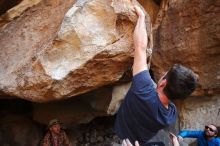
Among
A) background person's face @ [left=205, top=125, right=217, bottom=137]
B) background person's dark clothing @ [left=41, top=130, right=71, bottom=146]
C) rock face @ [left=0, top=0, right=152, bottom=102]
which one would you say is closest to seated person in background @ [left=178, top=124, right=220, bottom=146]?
background person's face @ [left=205, top=125, right=217, bottom=137]

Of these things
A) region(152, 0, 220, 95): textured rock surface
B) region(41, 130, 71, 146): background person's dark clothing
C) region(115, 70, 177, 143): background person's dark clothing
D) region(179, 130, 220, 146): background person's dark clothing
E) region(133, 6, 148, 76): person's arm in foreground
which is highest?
region(133, 6, 148, 76): person's arm in foreground

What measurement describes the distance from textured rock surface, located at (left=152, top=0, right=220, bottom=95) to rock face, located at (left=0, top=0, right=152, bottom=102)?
3.24 ft

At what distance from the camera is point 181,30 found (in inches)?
140

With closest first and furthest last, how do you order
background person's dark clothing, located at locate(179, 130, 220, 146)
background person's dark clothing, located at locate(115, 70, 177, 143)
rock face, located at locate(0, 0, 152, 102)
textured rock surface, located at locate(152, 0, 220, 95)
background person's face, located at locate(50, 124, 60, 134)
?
background person's dark clothing, located at locate(115, 70, 177, 143) < rock face, located at locate(0, 0, 152, 102) < textured rock surface, located at locate(152, 0, 220, 95) < background person's face, located at locate(50, 124, 60, 134) < background person's dark clothing, located at locate(179, 130, 220, 146)

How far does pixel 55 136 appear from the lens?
3641 mm

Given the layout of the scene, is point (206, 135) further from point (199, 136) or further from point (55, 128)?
point (55, 128)

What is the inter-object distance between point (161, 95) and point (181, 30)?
89.7 inches

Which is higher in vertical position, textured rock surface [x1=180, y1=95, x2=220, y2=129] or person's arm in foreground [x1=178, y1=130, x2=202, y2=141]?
textured rock surface [x1=180, y1=95, x2=220, y2=129]

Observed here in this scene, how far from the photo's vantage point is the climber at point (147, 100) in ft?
4.42

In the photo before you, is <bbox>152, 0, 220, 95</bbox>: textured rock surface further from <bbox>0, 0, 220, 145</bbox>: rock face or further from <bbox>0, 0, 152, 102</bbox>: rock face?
<bbox>0, 0, 152, 102</bbox>: rock face

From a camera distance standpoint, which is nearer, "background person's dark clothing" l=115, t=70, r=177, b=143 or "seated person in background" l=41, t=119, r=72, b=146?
"background person's dark clothing" l=115, t=70, r=177, b=143

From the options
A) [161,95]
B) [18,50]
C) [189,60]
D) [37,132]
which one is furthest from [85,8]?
[37,132]

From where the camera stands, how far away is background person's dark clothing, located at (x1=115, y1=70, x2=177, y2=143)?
1.34m

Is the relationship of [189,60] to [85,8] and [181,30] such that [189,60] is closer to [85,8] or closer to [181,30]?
[181,30]
